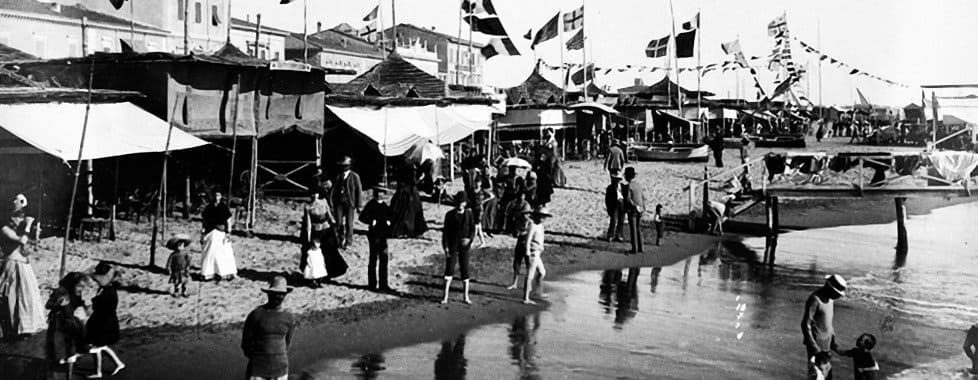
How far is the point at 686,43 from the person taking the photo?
41531 mm

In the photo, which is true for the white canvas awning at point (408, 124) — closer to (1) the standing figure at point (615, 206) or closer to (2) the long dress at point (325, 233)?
(1) the standing figure at point (615, 206)

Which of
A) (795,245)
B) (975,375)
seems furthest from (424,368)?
Answer: (795,245)

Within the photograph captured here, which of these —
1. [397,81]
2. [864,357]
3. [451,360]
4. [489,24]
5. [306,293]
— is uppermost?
[489,24]

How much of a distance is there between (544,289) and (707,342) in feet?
13.3

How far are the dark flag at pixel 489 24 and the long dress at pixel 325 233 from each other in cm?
1691

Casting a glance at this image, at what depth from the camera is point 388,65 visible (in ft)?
92.2

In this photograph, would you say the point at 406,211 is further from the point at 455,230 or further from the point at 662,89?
the point at 662,89

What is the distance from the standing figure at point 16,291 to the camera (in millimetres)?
10820

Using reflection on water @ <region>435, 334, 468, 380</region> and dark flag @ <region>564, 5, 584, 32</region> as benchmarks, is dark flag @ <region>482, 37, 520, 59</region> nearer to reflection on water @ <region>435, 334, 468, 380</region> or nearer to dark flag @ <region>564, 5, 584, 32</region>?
dark flag @ <region>564, 5, 584, 32</region>

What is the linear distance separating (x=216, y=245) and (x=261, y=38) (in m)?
46.0

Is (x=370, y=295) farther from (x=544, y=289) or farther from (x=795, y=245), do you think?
(x=795, y=245)

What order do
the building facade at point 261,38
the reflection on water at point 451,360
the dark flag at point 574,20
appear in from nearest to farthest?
1. the reflection on water at point 451,360
2. the dark flag at point 574,20
3. the building facade at point 261,38

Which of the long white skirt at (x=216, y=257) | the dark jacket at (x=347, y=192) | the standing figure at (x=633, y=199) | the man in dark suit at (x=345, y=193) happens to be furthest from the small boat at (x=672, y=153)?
the long white skirt at (x=216, y=257)

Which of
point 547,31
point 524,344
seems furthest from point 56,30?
point 524,344
